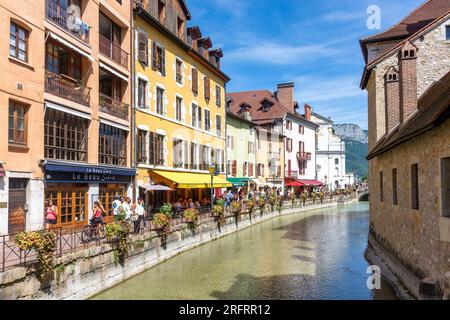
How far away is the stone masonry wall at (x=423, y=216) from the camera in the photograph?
863 centimetres

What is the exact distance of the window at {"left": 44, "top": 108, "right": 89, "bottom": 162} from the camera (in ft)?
50.2

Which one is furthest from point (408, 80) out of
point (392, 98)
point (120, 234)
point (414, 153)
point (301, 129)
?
point (301, 129)

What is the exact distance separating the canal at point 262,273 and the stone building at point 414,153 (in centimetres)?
151

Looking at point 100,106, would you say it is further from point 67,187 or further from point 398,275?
point 398,275

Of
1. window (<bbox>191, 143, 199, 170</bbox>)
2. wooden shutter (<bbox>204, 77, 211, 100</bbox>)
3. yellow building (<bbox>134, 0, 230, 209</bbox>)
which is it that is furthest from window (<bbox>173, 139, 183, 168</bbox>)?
wooden shutter (<bbox>204, 77, 211, 100</bbox>)

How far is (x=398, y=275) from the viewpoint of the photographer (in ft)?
42.2

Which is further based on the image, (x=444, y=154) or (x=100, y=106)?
(x=100, y=106)

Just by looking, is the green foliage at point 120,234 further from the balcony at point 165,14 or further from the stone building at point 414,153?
the balcony at point 165,14

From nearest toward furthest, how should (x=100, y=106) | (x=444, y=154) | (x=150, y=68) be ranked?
(x=444, y=154) → (x=100, y=106) → (x=150, y=68)

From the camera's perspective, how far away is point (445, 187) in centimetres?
871

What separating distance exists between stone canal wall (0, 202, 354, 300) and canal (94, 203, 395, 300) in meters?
0.38

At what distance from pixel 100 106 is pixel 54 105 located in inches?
141

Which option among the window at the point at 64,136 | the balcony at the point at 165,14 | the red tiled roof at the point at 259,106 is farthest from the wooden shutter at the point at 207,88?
the red tiled roof at the point at 259,106
